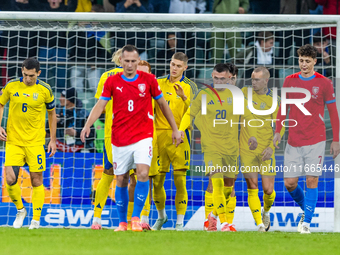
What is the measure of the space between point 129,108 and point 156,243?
1472 mm

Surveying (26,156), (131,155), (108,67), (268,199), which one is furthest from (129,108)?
(108,67)

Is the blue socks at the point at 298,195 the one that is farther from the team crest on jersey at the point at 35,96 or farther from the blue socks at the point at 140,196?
the team crest on jersey at the point at 35,96

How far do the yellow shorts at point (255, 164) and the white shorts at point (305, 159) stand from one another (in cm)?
21

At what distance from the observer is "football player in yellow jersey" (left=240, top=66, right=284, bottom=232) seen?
6.28 m

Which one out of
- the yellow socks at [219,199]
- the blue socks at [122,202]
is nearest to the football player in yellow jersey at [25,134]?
the blue socks at [122,202]

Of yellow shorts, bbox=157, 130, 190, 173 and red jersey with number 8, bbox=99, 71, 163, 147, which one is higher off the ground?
red jersey with number 8, bbox=99, 71, 163, 147

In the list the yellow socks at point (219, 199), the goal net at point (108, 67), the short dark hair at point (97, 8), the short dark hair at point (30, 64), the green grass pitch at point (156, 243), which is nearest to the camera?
the green grass pitch at point (156, 243)

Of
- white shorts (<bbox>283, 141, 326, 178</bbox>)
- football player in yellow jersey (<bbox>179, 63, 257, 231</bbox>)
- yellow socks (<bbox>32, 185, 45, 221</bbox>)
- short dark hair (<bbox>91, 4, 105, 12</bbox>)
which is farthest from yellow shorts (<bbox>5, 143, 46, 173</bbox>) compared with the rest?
short dark hair (<bbox>91, 4, 105, 12</bbox>)

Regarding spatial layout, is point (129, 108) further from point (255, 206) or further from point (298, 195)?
point (298, 195)

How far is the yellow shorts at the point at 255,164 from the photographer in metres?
6.29

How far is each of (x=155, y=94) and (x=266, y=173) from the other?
188 cm

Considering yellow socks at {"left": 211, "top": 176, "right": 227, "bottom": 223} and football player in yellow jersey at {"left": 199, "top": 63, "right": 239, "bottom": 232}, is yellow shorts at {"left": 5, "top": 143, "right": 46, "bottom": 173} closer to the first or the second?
football player in yellow jersey at {"left": 199, "top": 63, "right": 239, "bottom": 232}

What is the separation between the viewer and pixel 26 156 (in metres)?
6.18

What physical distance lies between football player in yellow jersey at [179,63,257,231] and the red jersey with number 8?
0.87 metres
